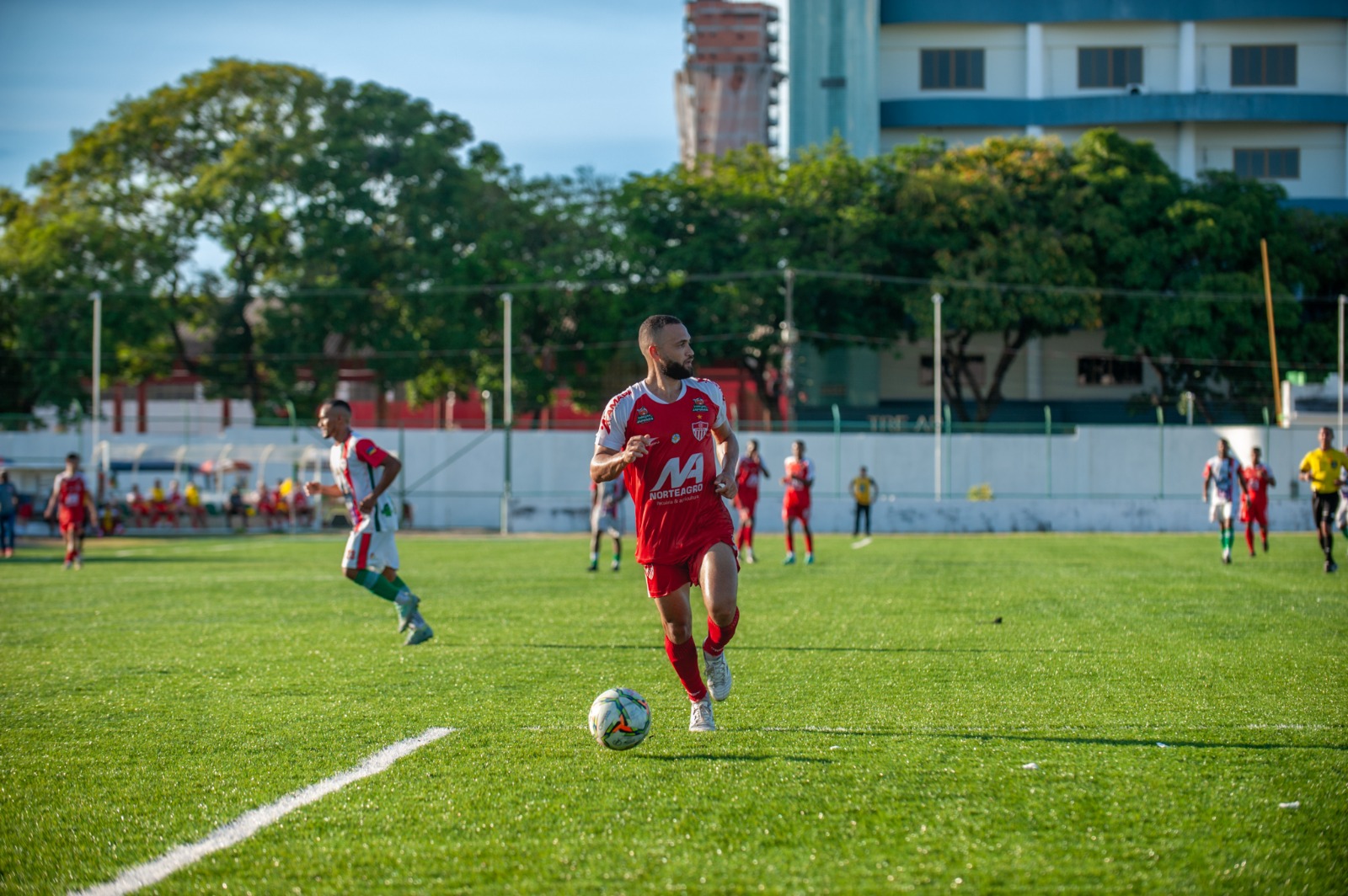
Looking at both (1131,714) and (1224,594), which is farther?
(1224,594)

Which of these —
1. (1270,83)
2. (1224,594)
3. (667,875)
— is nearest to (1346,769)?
(667,875)

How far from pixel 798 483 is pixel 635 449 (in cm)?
1447

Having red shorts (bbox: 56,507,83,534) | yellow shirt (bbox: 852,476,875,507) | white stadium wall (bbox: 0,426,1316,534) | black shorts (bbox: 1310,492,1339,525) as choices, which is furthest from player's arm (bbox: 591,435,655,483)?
white stadium wall (bbox: 0,426,1316,534)

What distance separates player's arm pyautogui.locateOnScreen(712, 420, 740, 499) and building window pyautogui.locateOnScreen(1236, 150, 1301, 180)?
5634 centimetres

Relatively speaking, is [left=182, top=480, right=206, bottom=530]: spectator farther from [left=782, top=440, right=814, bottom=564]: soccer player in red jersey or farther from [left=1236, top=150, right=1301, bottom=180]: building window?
[left=1236, top=150, right=1301, bottom=180]: building window

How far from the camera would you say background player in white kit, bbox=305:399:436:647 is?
10523mm

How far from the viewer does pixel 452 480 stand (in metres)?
38.3

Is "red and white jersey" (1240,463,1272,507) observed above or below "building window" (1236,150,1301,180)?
below

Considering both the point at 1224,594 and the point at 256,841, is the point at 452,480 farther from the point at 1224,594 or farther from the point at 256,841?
the point at 256,841

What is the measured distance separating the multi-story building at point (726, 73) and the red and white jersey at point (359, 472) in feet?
179

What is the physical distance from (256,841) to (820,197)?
42287mm

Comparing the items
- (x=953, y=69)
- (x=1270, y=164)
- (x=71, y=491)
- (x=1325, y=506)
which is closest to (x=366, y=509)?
(x=1325, y=506)

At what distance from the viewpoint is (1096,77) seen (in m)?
56.1

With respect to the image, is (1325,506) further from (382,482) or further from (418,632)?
(382,482)
